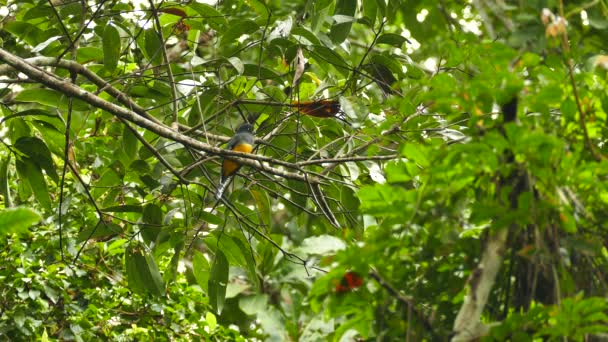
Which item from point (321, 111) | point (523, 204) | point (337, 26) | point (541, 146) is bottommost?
point (523, 204)

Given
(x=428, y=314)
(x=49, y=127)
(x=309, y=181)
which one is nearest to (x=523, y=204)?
(x=428, y=314)

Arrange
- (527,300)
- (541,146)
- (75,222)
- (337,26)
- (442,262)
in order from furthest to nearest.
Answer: (75,222), (337,26), (442,262), (527,300), (541,146)

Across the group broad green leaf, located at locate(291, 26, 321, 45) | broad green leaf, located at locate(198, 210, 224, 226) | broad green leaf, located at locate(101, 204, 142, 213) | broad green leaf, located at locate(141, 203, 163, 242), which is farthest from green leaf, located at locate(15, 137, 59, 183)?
broad green leaf, located at locate(291, 26, 321, 45)

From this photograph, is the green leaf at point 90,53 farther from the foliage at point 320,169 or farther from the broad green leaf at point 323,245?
the broad green leaf at point 323,245

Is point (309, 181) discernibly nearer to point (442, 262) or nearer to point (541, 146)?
point (442, 262)

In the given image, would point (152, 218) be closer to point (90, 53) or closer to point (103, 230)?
point (103, 230)

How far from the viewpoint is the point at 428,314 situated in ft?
5.36

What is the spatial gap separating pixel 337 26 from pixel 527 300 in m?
1.93

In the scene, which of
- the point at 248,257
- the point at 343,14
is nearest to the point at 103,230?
the point at 248,257

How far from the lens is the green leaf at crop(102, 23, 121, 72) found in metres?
3.29

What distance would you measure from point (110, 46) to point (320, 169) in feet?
3.57

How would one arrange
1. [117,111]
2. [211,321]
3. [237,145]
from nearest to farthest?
[117,111]
[237,145]
[211,321]

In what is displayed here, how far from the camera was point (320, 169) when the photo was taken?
365cm

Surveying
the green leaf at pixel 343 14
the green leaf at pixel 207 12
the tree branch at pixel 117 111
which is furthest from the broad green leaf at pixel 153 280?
the green leaf at pixel 343 14
